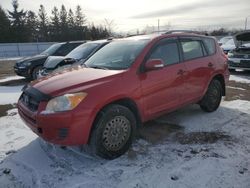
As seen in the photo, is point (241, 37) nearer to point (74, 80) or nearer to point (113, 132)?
point (113, 132)

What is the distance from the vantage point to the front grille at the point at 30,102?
12.1 feet

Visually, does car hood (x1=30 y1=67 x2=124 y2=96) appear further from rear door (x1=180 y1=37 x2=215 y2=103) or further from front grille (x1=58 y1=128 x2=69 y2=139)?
rear door (x1=180 y1=37 x2=215 y2=103)

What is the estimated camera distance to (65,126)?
3.41 m

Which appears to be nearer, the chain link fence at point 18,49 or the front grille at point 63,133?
the front grille at point 63,133

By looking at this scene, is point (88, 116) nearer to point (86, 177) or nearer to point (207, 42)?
point (86, 177)

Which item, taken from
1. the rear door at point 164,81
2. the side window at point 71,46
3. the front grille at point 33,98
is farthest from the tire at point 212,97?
the side window at point 71,46

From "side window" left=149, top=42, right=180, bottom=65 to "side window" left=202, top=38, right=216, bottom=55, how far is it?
3.72ft

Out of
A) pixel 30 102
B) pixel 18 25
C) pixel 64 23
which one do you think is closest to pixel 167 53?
pixel 30 102

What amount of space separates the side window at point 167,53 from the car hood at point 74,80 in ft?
2.82

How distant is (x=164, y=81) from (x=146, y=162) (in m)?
1.39

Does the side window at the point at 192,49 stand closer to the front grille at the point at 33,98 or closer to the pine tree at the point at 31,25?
the front grille at the point at 33,98

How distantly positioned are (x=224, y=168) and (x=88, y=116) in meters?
1.91

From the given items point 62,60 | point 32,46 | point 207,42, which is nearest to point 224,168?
point 207,42

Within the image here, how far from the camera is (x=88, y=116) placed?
3490mm
